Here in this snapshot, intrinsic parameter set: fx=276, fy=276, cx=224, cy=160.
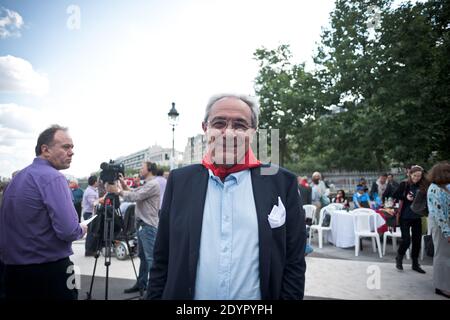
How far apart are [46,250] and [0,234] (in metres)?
0.37

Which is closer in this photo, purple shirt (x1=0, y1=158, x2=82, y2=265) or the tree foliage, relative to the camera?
purple shirt (x1=0, y1=158, x2=82, y2=265)

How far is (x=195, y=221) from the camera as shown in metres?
1.45

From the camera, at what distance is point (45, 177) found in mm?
2111

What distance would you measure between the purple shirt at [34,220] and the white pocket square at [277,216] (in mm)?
1552

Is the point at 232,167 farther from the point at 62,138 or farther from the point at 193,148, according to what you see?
the point at 193,148

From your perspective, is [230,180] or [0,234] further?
[0,234]

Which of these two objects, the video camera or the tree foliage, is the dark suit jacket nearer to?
the video camera

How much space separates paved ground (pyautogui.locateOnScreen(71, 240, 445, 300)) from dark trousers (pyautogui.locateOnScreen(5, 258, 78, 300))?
7.31ft

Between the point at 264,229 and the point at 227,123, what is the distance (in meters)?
0.62

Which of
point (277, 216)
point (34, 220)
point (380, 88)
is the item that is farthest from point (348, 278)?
point (380, 88)

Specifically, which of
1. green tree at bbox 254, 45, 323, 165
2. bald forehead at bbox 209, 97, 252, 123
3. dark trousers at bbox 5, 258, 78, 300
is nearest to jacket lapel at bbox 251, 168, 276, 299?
bald forehead at bbox 209, 97, 252, 123

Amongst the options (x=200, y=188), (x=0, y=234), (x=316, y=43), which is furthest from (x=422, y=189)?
(x=316, y=43)

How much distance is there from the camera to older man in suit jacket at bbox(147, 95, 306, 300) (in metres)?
1.44
